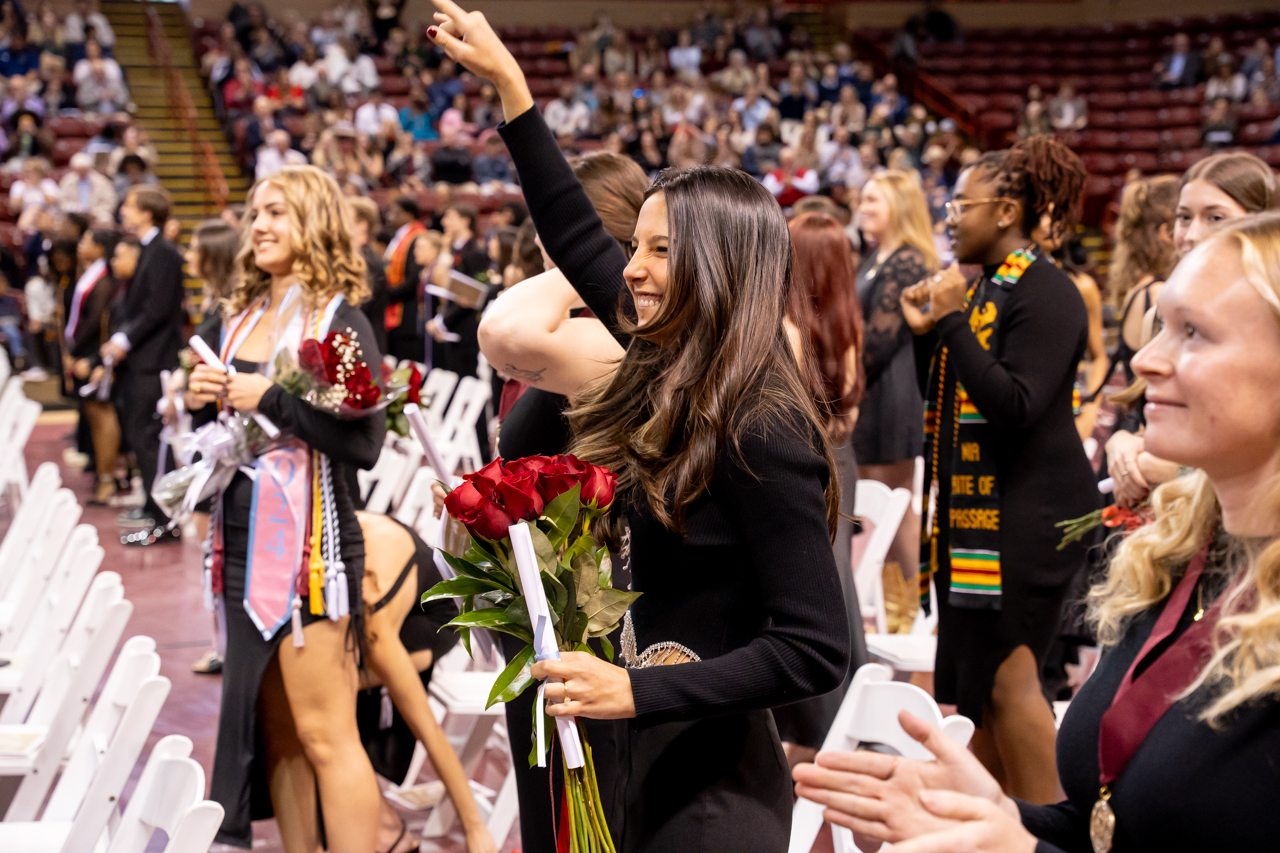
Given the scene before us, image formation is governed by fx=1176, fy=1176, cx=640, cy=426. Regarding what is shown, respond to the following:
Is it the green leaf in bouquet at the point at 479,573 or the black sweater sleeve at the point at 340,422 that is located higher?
the green leaf in bouquet at the point at 479,573

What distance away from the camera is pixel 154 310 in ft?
22.2

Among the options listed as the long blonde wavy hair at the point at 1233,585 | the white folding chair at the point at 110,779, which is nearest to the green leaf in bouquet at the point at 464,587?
the long blonde wavy hair at the point at 1233,585

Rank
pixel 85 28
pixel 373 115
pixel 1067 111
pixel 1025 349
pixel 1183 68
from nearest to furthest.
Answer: pixel 1025 349
pixel 373 115
pixel 85 28
pixel 1067 111
pixel 1183 68

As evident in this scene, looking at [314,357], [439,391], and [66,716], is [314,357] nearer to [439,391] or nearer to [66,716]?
[66,716]

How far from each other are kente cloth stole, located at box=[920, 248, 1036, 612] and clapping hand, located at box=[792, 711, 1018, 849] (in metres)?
1.48

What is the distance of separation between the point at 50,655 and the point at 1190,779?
9.51 feet

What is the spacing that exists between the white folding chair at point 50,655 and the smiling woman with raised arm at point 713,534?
188 cm

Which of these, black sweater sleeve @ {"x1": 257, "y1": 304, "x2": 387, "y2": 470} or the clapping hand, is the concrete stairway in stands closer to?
black sweater sleeve @ {"x1": 257, "y1": 304, "x2": 387, "y2": 470}

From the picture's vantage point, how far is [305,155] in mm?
14477

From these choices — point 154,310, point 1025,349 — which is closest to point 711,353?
point 1025,349

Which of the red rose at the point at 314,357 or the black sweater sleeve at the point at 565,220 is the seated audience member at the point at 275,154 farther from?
the black sweater sleeve at the point at 565,220

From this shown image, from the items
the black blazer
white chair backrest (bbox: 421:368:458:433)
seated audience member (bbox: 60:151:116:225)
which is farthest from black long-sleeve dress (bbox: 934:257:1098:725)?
seated audience member (bbox: 60:151:116:225)

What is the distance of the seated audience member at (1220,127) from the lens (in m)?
16.0

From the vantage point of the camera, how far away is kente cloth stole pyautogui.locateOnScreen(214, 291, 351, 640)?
2.57 metres
